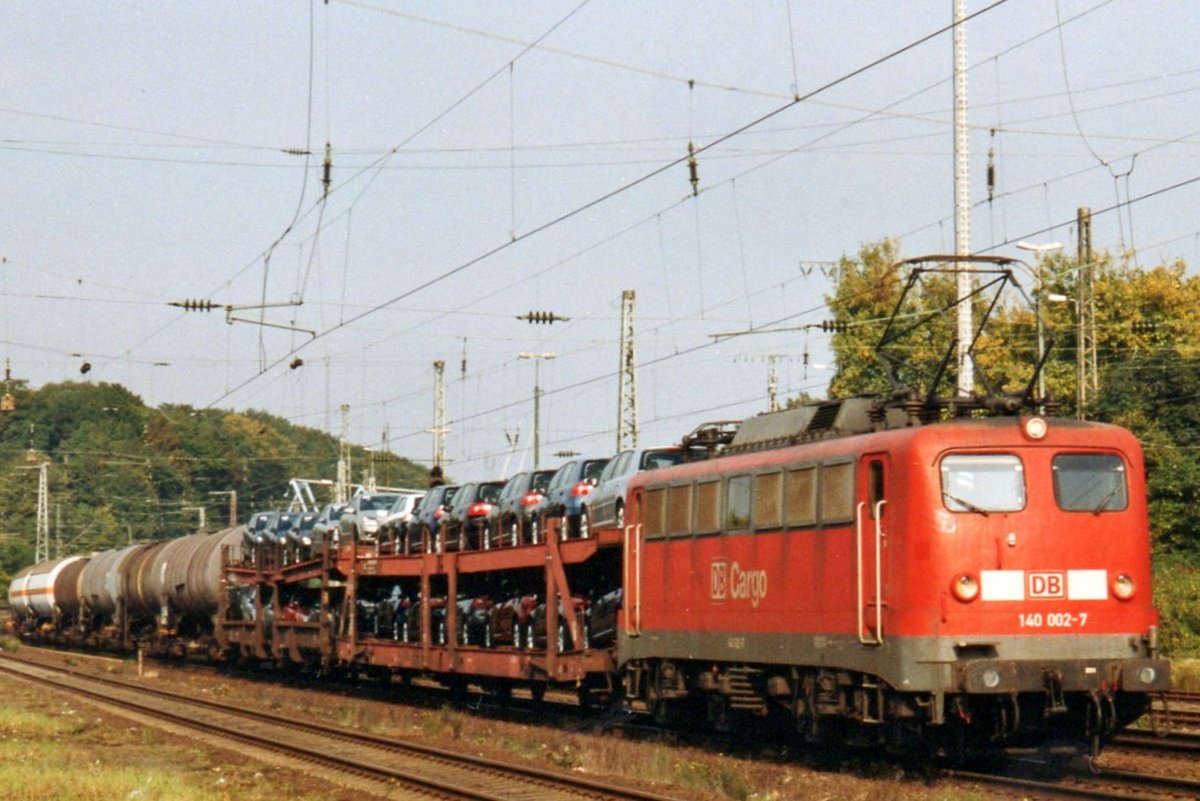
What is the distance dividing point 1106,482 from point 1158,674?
1.79 meters

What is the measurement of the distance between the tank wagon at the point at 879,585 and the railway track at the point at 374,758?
7.94ft

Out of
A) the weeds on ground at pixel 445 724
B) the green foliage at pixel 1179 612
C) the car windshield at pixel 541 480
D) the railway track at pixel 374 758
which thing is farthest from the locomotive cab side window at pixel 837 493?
the green foliage at pixel 1179 612

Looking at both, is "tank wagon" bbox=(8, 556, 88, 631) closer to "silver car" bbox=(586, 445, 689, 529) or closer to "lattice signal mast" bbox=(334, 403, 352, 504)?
"lattice signal mast" bbox=(334, 403, 352, 504)

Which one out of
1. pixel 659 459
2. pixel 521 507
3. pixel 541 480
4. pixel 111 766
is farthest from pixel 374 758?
pixel 541 480

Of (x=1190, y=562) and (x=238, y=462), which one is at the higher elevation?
(x=238, y=462)

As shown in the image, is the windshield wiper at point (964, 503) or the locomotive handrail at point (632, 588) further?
the locomotive handrail at point (632, 588)

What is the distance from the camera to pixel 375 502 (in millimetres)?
34219

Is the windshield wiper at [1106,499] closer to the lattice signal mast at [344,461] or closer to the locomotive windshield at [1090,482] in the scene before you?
the locomotive windshield at [1090,482]

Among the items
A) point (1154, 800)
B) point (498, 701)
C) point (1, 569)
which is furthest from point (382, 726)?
point (1, 569)

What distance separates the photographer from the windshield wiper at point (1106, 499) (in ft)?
53.7

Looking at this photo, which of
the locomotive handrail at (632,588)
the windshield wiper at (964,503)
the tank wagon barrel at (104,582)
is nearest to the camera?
the windshield wiper at (964,503)

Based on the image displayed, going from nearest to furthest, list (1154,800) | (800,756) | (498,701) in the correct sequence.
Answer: (1154,800) → (800,756) → (498,701)

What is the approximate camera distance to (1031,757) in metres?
18.3

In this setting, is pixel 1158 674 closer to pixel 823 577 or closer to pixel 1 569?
pixel 823 577
